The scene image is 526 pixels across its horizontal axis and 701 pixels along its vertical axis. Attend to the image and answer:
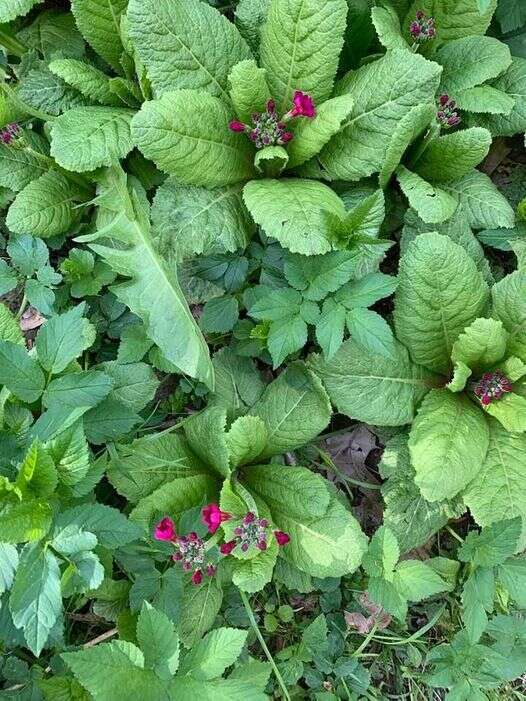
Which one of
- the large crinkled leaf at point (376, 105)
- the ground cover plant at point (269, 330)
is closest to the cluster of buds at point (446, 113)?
the ground cover plant at point (269, 330)

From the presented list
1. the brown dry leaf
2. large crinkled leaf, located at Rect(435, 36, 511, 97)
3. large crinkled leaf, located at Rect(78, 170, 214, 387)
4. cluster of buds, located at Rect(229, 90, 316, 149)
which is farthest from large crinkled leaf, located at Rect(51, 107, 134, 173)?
large crinkled leaf, located at Rect(435, 36, 511, 97)

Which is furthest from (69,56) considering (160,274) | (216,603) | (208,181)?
(216,603)

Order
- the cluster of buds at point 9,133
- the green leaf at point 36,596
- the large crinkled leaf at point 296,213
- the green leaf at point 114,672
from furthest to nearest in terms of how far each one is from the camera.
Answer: the cluster of buds at point 9,133 → the large crinkled leaf at point 296,213 → the green leaf at point 114,672 → the green leaf at point 36,596

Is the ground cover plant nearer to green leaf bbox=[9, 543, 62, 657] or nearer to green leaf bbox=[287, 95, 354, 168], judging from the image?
green leaf bbox=[287, 95, 354, 168]

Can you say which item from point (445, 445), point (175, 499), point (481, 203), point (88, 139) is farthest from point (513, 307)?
point (88, 139)

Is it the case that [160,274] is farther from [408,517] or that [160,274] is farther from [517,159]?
[517,159]

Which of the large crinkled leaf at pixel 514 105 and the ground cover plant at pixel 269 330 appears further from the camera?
the large crinkled leaf at pixel 514 105

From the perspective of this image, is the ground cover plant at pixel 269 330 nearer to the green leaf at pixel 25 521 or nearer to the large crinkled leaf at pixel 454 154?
the large crinkled leaf at pixel 454 154
